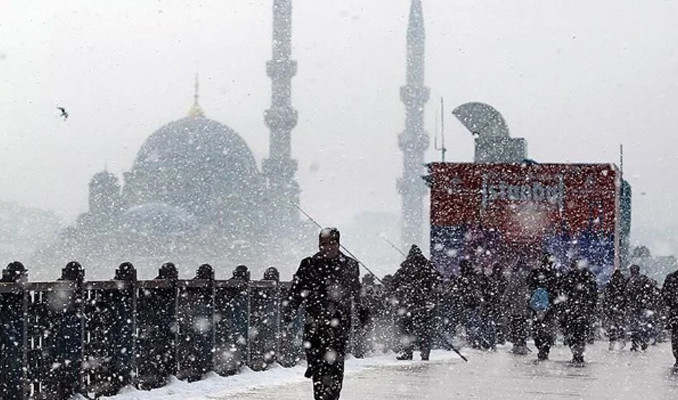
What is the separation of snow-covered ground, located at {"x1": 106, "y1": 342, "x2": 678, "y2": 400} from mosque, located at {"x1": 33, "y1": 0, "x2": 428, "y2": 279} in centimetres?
11691

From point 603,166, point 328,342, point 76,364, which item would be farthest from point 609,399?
point 603,166

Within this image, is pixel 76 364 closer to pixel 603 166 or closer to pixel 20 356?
pixel 20 356

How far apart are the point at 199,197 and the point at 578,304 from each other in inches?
5389

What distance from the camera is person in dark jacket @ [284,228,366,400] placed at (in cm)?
933

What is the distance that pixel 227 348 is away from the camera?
14125 mm

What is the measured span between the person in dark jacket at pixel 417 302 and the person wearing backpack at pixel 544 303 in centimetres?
161

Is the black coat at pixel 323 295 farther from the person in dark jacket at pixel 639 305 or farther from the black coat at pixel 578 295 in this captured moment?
the person in dark jacket at pixel 639 305

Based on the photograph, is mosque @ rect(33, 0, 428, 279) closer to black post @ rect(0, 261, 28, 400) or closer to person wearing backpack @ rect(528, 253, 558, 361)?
person wearing backpack @ rect(528, 253, 558, 361)

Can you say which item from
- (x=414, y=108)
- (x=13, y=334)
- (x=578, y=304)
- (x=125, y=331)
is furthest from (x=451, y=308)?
(x=414, y=108)

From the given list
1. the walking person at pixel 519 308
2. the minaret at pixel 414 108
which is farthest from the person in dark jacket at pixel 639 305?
the minaret at pixel 414 108

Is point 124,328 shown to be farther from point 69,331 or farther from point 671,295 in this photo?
point 671,295

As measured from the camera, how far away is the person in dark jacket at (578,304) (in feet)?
62.0

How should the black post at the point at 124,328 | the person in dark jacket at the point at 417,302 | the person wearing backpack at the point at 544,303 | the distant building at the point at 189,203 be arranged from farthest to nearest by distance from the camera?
1. the distant building at the point at 189,203
2. the person wearing backpack at the point at 544,303
3. the person in dark jacket at the point at 417,302
4. the black post at the point at 124,328

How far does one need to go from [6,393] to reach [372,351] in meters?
10.8
